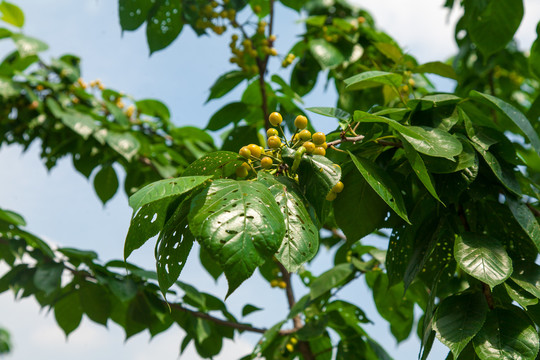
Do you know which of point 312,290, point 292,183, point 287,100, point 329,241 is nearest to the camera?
point 292,183

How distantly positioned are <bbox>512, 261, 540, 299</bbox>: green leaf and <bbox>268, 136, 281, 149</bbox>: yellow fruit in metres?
0.53

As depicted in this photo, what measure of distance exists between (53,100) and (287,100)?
137 cm

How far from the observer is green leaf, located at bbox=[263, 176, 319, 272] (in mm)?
810

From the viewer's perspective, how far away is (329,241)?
2756 mm

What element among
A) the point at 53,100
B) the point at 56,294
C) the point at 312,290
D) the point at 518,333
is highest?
the point at 53,100

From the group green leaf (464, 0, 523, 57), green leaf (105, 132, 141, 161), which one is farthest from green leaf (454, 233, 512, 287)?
green leaf (105, 132, 141, 161)

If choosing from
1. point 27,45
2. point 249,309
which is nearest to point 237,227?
point 249,309

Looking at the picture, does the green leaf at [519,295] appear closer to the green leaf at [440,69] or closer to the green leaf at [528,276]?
the green leaf at [528,276]

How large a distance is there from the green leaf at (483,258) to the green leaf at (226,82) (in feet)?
4.50

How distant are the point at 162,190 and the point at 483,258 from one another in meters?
0.63

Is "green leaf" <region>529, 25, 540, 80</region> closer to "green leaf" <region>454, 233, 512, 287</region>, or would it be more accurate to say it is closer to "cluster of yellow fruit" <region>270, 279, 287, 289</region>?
"green leaf" <region>454, 233, 512, 287</region>

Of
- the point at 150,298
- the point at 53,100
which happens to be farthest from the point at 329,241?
the point at 53,100

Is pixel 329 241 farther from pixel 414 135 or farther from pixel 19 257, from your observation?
pixel 414 135

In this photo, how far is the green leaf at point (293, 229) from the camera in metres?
0.81
